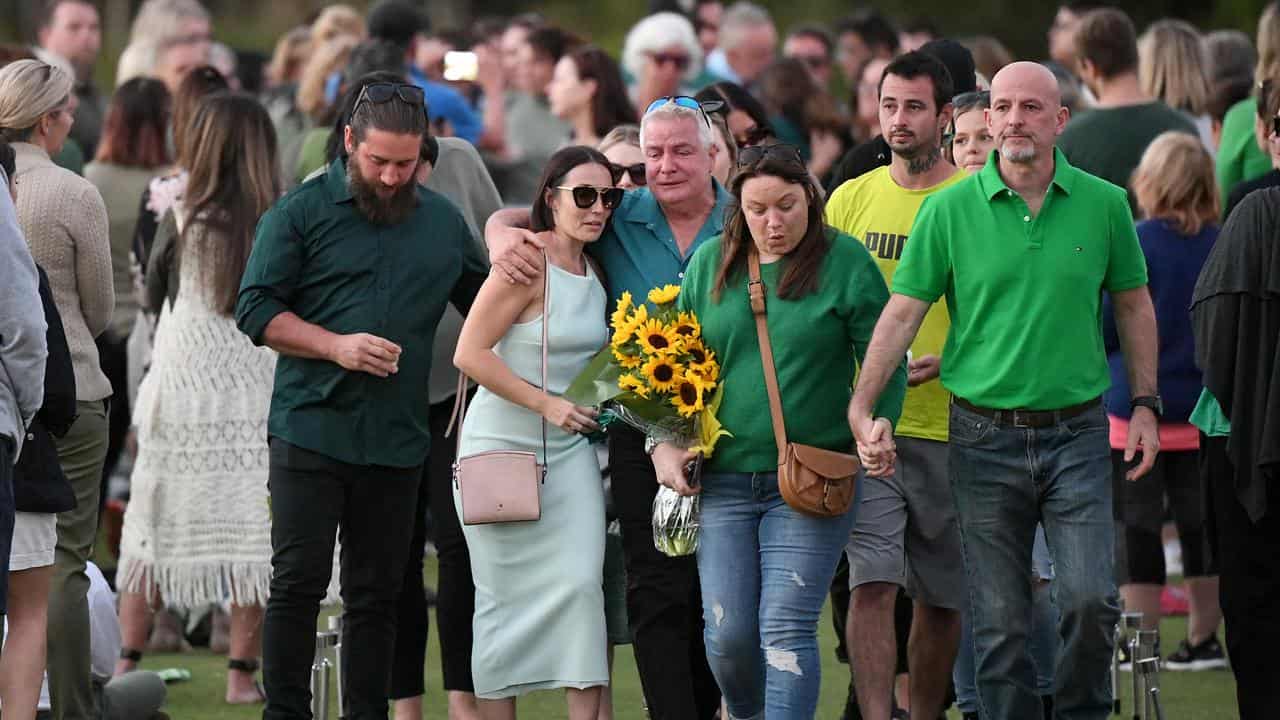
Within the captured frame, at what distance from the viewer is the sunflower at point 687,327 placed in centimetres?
638

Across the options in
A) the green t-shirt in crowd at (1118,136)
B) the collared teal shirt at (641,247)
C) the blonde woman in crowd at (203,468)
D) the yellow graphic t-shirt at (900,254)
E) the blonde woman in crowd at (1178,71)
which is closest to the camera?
the collared teal shirt at (641,247)

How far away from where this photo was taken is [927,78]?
714 cm

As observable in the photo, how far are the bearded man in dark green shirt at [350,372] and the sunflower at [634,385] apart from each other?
0.78m

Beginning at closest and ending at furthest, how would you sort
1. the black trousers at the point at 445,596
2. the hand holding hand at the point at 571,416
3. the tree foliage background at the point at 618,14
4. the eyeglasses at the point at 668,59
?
the hand holding hand at the point at 571,416
the black trousers at the point at 445,596
the eyeglasses at the point at 668,59
the tree foliage background at the point at 618,14

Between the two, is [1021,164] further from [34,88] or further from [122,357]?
[122,357]

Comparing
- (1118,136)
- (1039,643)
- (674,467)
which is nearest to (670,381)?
(674,467)

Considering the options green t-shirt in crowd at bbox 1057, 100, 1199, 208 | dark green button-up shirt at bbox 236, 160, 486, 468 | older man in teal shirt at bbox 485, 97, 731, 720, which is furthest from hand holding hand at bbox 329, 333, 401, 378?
green t-shirt in crowd at bbox 1057, 100, 1199, 208

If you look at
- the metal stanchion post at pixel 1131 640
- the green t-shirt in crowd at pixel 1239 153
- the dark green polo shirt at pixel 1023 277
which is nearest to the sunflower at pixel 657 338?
the dark green polo shirt at pixel 1023 277

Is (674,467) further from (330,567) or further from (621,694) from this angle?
(621,694)

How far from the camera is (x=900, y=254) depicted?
23.1 ft

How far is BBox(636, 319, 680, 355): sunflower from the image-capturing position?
6.32 m

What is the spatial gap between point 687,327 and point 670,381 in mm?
191

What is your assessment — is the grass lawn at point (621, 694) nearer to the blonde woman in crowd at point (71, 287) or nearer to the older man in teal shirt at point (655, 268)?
the blonde woman in crowd at point (71, 287)

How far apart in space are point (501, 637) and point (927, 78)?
2.32 meters
